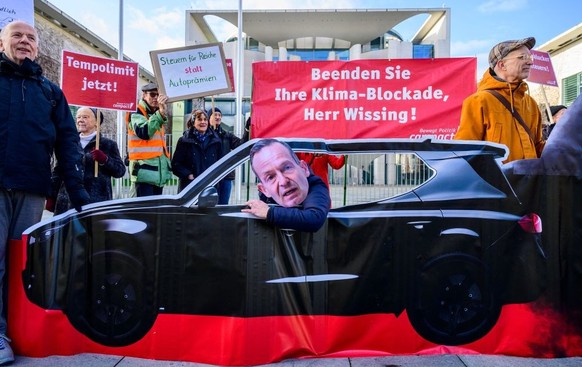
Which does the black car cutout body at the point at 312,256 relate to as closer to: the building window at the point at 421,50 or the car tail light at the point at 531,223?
the car tail light at the point at 531,223

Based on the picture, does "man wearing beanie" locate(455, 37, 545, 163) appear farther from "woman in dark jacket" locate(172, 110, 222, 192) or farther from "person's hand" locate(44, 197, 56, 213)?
"person's hand" locate(44, 197, 56, 213)

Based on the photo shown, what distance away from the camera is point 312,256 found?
2850 mm

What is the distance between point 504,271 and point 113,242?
2550mm

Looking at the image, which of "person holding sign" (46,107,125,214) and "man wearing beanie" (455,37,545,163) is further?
"person holding sign" (46,107,125,214)

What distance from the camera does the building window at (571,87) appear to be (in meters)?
18.4

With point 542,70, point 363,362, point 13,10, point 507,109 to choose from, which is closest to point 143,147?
point 13,10

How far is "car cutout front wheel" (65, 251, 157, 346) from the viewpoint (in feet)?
9.41

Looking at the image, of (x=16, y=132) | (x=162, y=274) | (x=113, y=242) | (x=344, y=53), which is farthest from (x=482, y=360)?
(x=344, y=53)

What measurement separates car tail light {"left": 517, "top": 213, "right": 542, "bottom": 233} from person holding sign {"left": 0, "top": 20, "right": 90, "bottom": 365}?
9.46 feet

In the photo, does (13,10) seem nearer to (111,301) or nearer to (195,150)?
(195,150)

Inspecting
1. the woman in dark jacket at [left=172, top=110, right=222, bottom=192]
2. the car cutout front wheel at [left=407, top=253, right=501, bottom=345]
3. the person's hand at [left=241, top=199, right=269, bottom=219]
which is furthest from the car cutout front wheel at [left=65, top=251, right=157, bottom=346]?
the woman in dark jacket at [left=172, top=110, right=222, bottom=192]

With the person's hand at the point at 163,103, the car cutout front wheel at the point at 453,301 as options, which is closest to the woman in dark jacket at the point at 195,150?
the person's hand at the point at 163,103

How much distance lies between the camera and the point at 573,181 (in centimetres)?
301

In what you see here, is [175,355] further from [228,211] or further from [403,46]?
[403,46]
